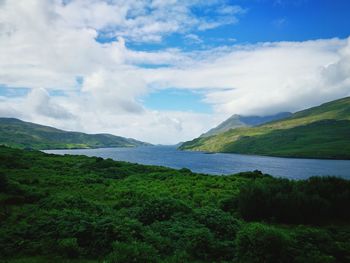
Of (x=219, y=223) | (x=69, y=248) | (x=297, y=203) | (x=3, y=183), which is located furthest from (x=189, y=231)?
(x=3, y=183)

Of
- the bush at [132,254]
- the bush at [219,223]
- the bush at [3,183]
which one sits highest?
the bush at [3,183]

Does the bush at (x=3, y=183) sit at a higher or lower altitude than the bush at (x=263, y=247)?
higher

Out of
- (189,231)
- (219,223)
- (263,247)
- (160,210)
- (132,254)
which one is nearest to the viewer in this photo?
(132,254)

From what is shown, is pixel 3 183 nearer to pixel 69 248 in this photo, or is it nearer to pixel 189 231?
pixel 69 248

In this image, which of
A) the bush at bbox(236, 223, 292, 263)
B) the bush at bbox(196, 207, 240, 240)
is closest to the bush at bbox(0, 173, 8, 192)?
the bush at bbox(196, 207, 240, 240)

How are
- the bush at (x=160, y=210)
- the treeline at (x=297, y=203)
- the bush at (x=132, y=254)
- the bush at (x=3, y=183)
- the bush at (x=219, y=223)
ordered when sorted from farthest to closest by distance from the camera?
the bush at (x=3, y=183), the treeline at (x=297, y=203), the bush at (x=160, y=210), the bush at (x=219, y=223), the bush at (x=132, y=254)

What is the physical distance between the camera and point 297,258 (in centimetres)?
1412

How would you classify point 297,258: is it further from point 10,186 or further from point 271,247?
point 10,186

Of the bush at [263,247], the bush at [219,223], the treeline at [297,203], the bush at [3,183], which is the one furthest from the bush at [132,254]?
the bush at [3,183]

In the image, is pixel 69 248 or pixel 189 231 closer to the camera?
pixel 69 248

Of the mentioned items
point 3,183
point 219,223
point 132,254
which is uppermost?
point 3,183

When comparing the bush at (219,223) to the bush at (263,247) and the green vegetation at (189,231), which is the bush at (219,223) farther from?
the bush at (263,247)

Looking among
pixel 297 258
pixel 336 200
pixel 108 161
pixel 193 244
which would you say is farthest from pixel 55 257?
pixel 108 161

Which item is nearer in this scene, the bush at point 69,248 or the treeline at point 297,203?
the bush at point 69,248
